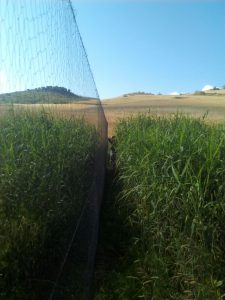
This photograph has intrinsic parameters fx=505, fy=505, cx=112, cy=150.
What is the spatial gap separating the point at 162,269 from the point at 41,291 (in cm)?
113

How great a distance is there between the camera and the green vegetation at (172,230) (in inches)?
130

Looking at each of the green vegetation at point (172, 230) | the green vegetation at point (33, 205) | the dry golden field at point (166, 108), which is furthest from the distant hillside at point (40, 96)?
the dry golden field at point (166, 108)

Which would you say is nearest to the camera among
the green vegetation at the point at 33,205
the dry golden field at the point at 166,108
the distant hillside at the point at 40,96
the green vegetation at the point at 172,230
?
the green vegetation at the point at 33,205

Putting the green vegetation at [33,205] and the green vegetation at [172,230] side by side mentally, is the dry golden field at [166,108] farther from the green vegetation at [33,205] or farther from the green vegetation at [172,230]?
the green vegetation at [33,205]

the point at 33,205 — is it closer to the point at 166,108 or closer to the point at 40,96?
the point at 40,96

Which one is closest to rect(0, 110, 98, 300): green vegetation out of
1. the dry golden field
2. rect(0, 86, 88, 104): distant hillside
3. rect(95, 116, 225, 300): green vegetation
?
rect(0, 86, 88, 104): distant hillside

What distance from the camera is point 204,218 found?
3.43 metres

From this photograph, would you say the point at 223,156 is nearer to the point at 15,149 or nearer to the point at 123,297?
the point at 123,297

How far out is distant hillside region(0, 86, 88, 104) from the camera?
2711 mm

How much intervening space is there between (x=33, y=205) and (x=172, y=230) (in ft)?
3.91

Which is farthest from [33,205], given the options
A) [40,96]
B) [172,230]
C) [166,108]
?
[166,108]

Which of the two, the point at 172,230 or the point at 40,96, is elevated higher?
the point at 40,96

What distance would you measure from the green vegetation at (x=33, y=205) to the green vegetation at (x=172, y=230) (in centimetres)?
63

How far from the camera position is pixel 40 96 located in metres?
3.15
